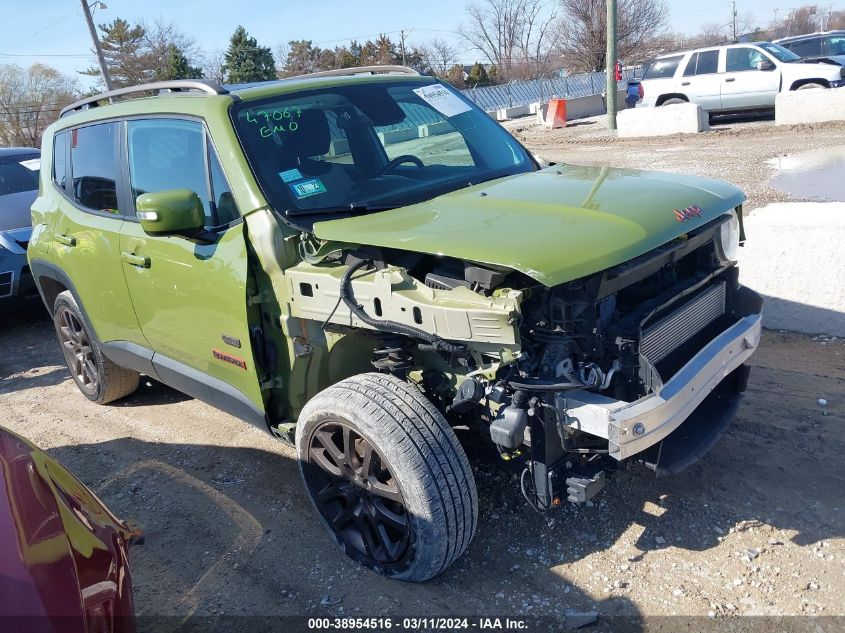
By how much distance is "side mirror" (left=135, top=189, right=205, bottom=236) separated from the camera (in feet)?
10.2

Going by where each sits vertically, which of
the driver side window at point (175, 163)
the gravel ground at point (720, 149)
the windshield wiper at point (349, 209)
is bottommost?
the gravel ground at point (720, 149)

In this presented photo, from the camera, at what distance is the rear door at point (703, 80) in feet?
54.6

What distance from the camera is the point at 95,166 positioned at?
4305 mm

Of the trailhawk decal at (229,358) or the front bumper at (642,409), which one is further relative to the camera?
the trailhawk decal at (229,358)

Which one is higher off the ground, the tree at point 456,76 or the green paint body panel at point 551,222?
the tree at point 456,76

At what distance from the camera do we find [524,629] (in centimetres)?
276

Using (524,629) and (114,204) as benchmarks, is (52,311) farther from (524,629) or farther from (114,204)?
(524,629)

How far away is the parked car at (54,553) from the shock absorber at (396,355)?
1211 mm

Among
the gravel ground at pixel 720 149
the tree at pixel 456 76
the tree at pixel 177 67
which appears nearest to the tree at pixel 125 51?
the tree at pixel 177 67

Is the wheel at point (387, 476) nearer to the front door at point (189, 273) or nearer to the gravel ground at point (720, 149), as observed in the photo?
the front door at point (189, 273)

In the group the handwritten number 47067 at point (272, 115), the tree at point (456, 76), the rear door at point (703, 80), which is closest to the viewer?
the handwritten number 47067 at point (272, 115)

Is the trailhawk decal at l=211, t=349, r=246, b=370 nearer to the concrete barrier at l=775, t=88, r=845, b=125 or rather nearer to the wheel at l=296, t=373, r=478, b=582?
the wheel at l=296, t=373, r=478, b=582

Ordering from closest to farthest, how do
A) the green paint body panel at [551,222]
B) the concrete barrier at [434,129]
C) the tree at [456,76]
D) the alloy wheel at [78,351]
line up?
the green paint body panel at [551,222]
the concrete barrier at [434,129]
the alloy wheel at [78,351]
the tree at [456,76]

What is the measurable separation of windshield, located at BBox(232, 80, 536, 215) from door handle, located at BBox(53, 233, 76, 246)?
171cm
